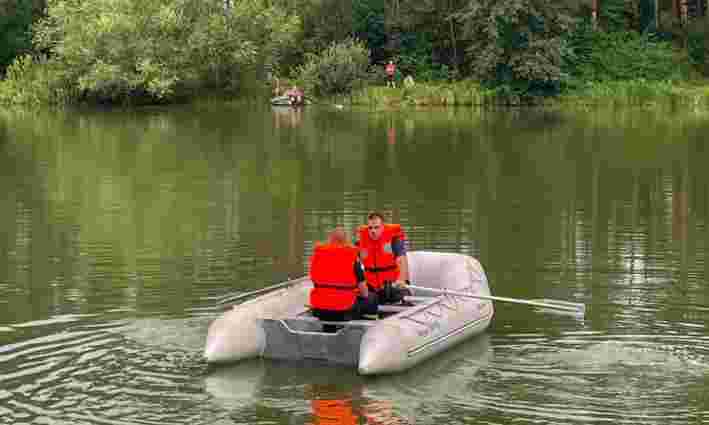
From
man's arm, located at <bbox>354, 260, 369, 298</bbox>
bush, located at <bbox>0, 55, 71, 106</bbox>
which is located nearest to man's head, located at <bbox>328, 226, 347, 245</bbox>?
man's arm, located at <bbox>354, 260, 369, 298</bbox>

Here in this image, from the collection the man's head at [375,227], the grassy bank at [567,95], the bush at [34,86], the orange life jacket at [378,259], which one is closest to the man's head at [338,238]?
the man's head at [375,227]

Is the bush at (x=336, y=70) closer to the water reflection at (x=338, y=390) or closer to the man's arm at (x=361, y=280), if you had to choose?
the man's arm at (x=361, y=280)

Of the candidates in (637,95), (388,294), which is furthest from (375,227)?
(637,95)

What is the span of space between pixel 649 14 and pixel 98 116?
2869cm

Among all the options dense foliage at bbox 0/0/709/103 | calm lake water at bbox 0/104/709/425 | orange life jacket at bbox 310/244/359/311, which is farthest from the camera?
dense foliage at bbox 0/0/709/103

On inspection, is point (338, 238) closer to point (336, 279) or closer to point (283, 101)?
point (336, 279)

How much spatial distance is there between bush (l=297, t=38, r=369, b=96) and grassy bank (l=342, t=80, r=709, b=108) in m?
0.73

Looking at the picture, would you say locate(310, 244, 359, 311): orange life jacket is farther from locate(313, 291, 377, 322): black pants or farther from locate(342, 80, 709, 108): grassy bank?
locate(342, 80, 709, 108): grassy bank

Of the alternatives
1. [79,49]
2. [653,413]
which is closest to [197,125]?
[79,49]

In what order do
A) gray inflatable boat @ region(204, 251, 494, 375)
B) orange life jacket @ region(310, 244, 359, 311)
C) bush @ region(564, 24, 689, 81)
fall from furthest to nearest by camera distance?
bush @ region(564, 24, 689, 81) < orange life jacket @ region(310, 244, 359, 311) < gray inflatable boat @ region(204, 251, 494, 375)

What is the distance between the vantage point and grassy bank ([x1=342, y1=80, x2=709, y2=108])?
5559 cm

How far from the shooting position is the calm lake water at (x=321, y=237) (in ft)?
38.8

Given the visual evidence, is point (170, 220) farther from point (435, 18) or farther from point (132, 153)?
point (435, 18)

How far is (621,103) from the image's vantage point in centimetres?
5641
